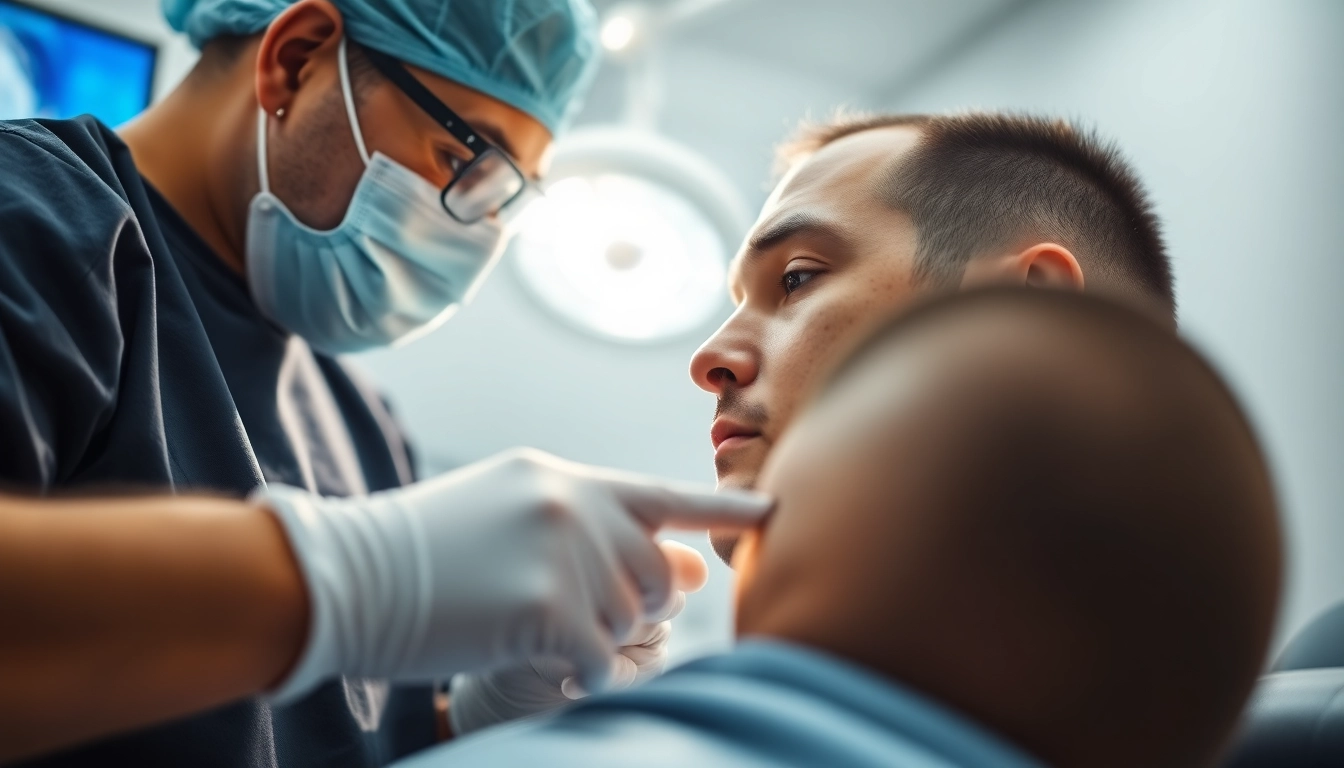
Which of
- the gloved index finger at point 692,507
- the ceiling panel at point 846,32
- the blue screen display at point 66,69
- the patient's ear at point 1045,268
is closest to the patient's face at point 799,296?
the patient's ear at point 1045,268

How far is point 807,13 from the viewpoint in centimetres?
298

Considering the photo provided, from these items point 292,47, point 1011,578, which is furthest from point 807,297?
point 292,47

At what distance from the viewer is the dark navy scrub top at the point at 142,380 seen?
1.04 meters

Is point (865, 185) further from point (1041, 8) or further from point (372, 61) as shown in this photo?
point (1041, 8)

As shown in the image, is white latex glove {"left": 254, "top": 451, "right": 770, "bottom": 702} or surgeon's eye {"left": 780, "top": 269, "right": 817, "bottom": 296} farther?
surgeon's eye {"left": 780, "top": 269, "right": 817, "bottom": 296}

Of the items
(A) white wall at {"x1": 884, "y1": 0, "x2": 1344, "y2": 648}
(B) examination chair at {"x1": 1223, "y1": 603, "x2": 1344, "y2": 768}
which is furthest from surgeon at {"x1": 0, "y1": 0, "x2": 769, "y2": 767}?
(A) white wall at {"x1": 884, "y1": 0, "x2": 1344, "y2": 648}

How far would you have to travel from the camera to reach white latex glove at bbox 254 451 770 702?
67 cm

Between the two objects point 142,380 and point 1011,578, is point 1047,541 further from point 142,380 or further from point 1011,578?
point 142,380

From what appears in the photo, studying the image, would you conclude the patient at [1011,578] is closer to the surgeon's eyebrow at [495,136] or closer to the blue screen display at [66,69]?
the surgeon's eyebrow at [495,136]

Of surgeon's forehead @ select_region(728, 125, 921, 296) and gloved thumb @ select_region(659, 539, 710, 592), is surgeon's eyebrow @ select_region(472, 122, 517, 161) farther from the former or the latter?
gloved thumb @ select_region(659, 539, 710, 592)

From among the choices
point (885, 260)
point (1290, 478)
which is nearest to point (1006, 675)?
point (885, 260)

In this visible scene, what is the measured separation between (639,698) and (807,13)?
105 inches

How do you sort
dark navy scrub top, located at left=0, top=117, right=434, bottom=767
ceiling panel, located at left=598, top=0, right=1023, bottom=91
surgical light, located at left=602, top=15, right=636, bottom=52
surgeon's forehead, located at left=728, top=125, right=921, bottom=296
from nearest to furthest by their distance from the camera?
1. dark navy scrub top, located at left=0, top=117, right=434, bottom=767
2. surgeon's forehead, located at left=728, top=125, right=921, bottom=296
3. surgical light, located at left=602, top=15, right=636, bottom=52
4. ceiling panel, located at left=598, top=0, right=1023, bottom=91

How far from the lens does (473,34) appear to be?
1651 millimetres
